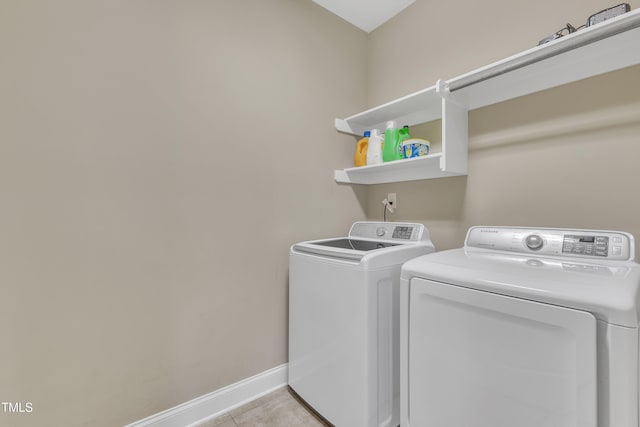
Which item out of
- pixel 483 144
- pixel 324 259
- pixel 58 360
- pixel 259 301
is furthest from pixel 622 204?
Result: pixel 58 360

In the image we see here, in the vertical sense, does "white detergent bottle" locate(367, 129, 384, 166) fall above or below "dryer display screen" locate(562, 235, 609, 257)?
above

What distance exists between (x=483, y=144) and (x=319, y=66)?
1269 millimetres

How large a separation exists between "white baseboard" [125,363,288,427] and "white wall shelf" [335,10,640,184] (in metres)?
1.46

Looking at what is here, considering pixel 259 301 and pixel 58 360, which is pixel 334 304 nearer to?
pixel 259 301

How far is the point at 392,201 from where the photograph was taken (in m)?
2.09

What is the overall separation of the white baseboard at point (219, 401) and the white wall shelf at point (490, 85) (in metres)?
1.46

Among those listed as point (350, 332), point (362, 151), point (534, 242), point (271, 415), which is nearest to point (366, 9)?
point (362, 151)

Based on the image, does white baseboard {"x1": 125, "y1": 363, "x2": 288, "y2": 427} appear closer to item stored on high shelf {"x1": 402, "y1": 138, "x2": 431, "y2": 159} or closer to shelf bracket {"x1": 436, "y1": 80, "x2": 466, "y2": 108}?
item stored on high shelf {"x1": 402, "y1": 138, "x2": 431, "y2": 159}

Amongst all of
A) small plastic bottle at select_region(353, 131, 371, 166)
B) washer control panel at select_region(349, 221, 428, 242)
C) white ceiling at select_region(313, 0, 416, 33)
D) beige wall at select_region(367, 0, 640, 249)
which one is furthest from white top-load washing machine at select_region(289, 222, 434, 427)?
white ceiling at select_region(313, 0, 416, 33)

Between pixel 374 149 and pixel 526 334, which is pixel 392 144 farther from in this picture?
pixel 526 334

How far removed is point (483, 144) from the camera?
5.17ft

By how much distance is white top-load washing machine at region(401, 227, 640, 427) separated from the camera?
2.19 ft

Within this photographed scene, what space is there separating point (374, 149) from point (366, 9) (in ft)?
3.63

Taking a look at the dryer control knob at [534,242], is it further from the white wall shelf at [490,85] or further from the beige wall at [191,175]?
the white wall shelf at [490,85]
